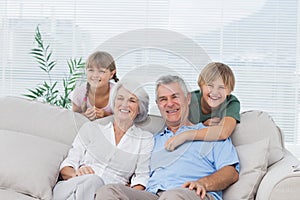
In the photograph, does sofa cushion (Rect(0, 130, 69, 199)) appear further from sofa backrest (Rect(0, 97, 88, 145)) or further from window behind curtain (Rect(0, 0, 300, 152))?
window behind curtain (Rect(0, 0, 300, 152))

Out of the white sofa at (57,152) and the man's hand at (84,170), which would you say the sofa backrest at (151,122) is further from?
the man's hand at (84,170)

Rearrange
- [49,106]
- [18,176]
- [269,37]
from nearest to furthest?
[18,176] → [49,106] → [269,37]

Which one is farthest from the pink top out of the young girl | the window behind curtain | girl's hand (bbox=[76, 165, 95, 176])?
the window behind curtain

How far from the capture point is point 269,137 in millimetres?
2904

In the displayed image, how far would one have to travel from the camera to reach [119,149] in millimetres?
2787

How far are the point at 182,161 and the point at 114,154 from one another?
0.35 meters

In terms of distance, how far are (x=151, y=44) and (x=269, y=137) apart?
81 centimetres

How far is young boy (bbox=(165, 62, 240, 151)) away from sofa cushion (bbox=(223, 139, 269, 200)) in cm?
14

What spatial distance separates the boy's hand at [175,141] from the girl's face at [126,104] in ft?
0.76

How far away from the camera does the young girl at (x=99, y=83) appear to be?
9.39ft

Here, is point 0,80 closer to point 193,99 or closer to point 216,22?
point 216,22

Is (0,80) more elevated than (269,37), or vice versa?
(269,37)

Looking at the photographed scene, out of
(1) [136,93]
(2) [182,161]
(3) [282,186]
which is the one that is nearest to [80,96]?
(1) [136,93]

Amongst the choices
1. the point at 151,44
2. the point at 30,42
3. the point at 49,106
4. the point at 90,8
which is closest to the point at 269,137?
the point at 151,44
